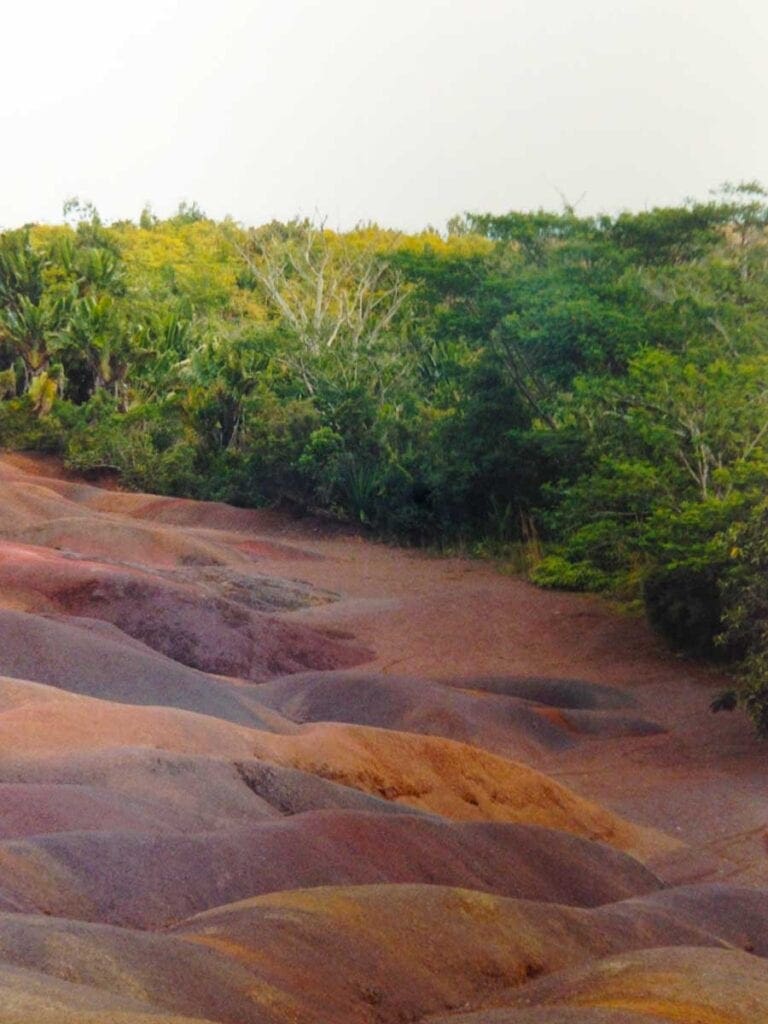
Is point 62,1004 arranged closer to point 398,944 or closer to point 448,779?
point 398,944

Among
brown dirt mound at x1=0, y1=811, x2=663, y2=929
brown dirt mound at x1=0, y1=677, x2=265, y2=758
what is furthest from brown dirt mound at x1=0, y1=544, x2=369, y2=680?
brown dirt mound at x1=0, y1=811, x2=663, y2=929

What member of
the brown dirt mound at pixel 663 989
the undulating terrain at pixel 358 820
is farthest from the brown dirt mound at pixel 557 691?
the brown dirt mound at pixel 663 989

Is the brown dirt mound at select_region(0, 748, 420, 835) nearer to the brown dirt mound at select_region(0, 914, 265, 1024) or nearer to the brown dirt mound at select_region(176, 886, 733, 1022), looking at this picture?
the brown dirt mound at select_region(176, 886, 733, 1022)

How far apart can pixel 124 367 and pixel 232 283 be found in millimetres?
16259

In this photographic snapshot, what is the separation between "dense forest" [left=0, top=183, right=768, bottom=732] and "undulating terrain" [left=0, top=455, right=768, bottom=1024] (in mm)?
1484

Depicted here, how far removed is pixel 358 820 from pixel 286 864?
741 mm

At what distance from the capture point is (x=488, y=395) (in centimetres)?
2408

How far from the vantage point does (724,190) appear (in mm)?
28688

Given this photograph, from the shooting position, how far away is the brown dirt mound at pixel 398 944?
13.4ft

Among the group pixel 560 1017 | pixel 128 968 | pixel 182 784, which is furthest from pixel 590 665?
pixel 128 968

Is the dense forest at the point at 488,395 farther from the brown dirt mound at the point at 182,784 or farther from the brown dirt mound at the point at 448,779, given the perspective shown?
the brown dirt mound at the point at 182,784

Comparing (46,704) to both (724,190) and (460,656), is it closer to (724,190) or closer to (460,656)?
(460,656)

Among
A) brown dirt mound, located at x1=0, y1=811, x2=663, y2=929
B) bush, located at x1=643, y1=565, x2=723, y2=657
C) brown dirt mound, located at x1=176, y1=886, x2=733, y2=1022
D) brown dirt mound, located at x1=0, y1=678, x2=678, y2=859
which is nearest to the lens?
brown dirt mound, located at x1=176, y1=886, x2=733, y2=1022

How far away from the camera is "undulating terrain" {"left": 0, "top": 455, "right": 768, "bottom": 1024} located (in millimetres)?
3961
